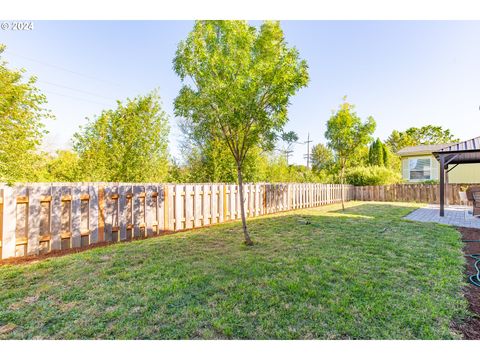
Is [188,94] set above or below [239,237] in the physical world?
above

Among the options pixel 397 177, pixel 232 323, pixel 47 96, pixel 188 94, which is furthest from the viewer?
pixel 397 177

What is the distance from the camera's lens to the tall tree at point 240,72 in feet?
14.1

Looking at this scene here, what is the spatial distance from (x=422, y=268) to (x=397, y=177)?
18.9 m

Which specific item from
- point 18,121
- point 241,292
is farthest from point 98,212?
point 241,292

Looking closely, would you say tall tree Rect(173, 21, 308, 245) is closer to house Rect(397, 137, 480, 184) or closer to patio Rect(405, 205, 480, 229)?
patio Rect(405, 205, 480, 229)

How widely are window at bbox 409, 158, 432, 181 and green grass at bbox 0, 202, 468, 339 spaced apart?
67.6 feet

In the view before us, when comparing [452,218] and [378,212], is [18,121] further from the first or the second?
[452,218]

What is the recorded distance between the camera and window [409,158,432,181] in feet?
67.4

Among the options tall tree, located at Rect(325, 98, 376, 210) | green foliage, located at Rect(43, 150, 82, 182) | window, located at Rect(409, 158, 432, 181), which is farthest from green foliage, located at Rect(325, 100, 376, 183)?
window, located at Rect(409, 158, 432, 181)

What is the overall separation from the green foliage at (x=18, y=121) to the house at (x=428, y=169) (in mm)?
25388

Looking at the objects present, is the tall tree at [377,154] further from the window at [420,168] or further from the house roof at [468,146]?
the house roof at [468,146]

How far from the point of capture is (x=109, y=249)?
173 inches
